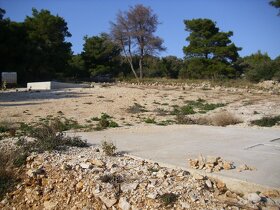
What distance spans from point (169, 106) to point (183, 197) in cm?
1039

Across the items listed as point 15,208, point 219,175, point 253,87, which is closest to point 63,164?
point 15,208

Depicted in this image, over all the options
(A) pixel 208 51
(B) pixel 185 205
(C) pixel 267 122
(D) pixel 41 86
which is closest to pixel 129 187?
(B) pixel 185 205

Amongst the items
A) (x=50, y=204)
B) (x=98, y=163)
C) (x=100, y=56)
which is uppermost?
(x=100, y=56)

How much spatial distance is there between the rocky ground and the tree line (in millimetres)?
23564

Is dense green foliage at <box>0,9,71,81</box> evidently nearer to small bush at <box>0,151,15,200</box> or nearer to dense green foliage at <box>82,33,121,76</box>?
dense green foliage at <box>82,33,121,76</box>

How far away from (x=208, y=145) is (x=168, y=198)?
103 inches

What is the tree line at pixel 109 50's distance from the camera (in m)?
28.0

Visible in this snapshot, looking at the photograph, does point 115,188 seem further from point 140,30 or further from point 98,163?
point 140,30

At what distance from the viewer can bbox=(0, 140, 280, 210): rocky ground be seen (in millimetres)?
4520

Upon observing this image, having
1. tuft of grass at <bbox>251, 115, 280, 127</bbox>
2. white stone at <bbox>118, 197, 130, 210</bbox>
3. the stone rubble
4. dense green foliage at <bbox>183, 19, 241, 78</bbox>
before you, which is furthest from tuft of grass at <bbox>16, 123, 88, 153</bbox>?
dense green foliage at <bbox>183, 19, 241, 78</bbox>

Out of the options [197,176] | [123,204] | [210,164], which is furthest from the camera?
[210,164]

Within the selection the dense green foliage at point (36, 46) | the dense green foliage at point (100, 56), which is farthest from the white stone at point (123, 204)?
the dense green foliage at point (100, 56)

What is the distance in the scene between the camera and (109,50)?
36.4 metres

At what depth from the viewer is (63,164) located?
18.7ft
